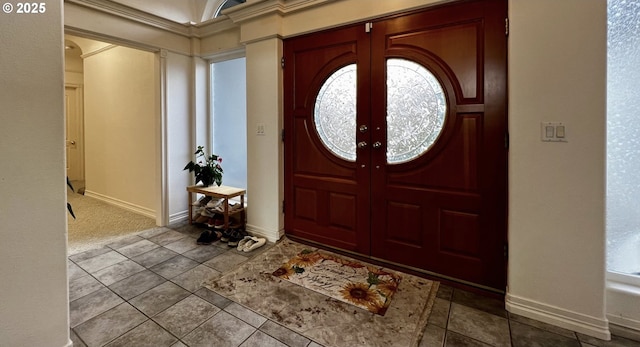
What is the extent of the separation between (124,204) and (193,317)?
10.0ft

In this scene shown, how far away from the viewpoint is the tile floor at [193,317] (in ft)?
4.67

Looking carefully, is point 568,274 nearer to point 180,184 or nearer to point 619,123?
point 619,123

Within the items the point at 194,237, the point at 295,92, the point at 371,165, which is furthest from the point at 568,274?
the point at 194,237

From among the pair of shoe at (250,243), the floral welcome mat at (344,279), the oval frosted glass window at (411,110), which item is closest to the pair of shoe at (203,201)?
the pair of shoe at (250,243)

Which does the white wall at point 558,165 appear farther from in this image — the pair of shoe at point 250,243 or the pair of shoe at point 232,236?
the pair of shoe at point 232,236

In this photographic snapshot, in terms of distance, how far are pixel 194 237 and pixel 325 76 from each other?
2.06m

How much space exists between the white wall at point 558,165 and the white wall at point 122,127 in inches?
135

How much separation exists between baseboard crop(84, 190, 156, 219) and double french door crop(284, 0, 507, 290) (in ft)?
7.00

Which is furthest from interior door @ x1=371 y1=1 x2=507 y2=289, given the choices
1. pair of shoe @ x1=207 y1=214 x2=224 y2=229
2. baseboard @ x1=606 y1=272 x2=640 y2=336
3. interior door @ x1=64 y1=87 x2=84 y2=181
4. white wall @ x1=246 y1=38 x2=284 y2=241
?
interior door @ x1=64 y1=87 x2=84 y2=181

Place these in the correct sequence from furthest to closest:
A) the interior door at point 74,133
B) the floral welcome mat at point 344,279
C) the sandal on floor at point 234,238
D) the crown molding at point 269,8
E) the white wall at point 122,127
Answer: the interior door at point 74,133, the white wall at point 122,127, the sandal on floor at point 234,238, the crown molding at point 269,8, the floral welcome mat at point 344,279

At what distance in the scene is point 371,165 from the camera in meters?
2.25

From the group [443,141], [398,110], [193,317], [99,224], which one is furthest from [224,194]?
[443,141]

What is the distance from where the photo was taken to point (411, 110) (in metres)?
2.07

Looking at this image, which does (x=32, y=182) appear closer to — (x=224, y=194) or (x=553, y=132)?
(x=224, y=194)
